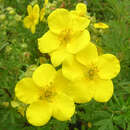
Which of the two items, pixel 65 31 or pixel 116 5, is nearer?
pixel 65 31

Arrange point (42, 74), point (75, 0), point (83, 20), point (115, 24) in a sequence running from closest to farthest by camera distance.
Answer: point (42, 74) < point (83, 20) < point (115, 24) < point (75, 0)

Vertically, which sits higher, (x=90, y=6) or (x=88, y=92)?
(x=88, y=92)

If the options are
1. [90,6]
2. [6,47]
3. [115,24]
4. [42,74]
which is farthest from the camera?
[90,6]

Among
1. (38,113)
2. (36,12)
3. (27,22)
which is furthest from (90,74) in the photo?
(27,22)

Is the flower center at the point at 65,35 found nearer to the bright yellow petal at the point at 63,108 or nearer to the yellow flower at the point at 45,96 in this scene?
the yellow flower at the point at 45,96

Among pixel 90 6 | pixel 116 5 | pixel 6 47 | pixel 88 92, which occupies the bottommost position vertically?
pixel 90 6

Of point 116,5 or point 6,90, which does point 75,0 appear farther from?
point 6,90

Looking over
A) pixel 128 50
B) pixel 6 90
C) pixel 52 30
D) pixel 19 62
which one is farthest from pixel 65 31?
pixel 128 50

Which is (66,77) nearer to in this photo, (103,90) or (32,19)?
(103,90)

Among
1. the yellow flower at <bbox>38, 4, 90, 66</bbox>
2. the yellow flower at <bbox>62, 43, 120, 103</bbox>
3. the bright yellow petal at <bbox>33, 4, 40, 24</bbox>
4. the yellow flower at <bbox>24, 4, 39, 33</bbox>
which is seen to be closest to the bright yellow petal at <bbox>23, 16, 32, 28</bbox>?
the yellow flower at <bbox>24, 4, 39, 33</bbox>
